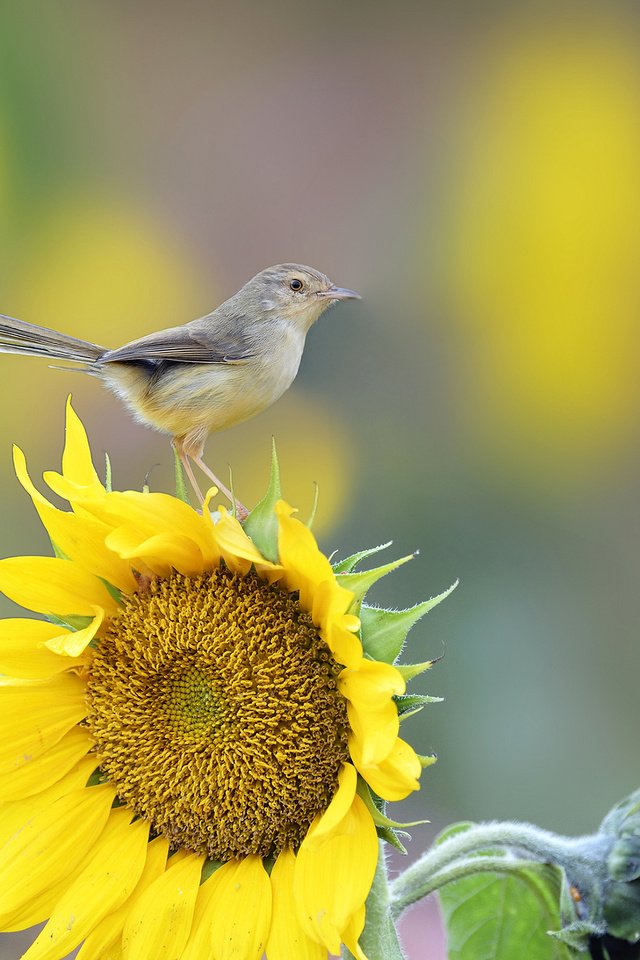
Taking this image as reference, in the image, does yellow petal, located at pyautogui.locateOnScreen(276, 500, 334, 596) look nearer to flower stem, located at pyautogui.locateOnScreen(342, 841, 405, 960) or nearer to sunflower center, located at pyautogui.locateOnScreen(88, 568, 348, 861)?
sunflower center, located at pyautogui.locateOnScreen(88, 568, 348, 861)

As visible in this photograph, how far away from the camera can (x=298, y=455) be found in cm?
258

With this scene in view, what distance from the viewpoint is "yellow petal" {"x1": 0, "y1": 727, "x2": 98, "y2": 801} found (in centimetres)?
98

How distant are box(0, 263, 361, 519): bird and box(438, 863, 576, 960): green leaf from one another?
1.44 feet

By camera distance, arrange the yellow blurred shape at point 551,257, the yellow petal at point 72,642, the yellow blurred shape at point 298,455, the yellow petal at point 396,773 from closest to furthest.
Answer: the yellow petal at point 396,773, the yellow petal at point 72,642, the yellow blurred shape at point 298,455, the yellow blurred shape at point 551,257

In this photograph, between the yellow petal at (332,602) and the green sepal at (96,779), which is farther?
the green sepal at (96,779)

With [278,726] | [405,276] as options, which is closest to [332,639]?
[278,726]

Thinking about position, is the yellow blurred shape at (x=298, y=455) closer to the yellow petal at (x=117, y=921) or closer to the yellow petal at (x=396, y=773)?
the yellow petal at (x=117, y=921)

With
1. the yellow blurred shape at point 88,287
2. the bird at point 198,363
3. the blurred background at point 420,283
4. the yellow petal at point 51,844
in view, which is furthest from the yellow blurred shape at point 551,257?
the yellow petal at point 51,844

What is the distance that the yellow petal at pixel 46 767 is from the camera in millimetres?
977

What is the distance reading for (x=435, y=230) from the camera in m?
3.24

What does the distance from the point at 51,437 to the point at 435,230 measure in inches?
48.0

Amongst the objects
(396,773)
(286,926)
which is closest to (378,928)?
(286,926)

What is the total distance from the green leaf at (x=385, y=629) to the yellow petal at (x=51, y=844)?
287 millimetres

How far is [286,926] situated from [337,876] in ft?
0.27
